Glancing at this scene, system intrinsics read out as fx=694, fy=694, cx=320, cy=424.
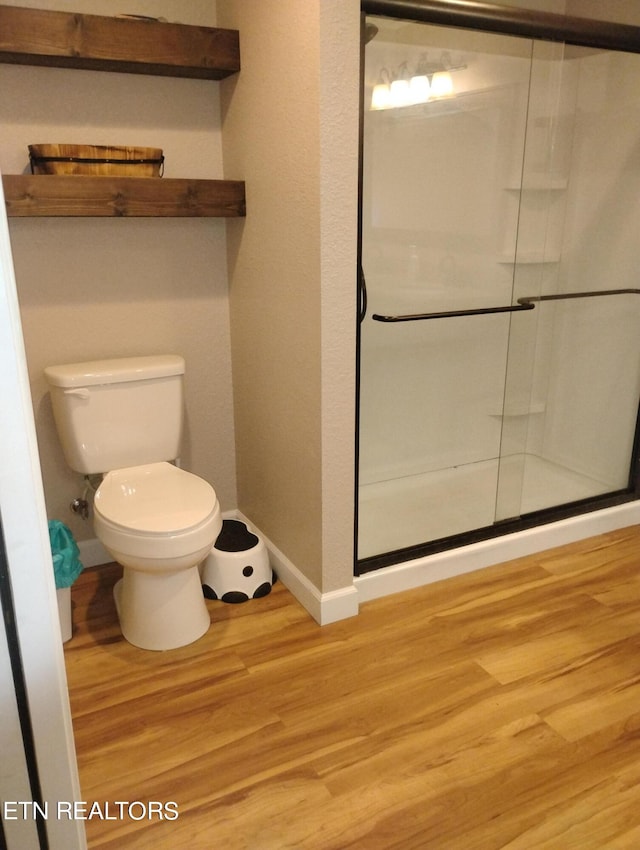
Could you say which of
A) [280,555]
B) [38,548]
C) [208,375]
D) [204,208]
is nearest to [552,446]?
[280,555]

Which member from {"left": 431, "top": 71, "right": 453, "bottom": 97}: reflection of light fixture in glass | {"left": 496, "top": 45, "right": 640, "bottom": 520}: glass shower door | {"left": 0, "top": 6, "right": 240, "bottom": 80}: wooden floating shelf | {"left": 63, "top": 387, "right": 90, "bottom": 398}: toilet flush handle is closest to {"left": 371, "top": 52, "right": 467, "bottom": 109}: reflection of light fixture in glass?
{"left": 431, "top": 71, "right": 453, "bottom": 97}: reflection of light fixture in glass

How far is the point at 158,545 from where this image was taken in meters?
2.01

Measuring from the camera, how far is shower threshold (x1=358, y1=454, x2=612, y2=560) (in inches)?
103

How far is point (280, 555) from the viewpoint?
257cm

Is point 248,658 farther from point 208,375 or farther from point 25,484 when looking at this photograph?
point 25,484

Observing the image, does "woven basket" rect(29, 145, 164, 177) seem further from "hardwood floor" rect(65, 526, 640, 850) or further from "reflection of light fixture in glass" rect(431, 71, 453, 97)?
"hardwood floor" rect(65, 526, 640, 850)

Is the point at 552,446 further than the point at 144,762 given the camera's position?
Yes

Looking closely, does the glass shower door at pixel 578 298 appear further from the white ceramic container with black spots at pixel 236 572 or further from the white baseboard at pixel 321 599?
the white ceramic container with black spots at pixel 236 572

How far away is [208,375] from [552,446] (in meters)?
1.57

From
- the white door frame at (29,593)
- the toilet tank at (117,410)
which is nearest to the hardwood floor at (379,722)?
the toilet tank at (117,410)

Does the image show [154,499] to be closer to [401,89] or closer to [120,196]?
[120,196]

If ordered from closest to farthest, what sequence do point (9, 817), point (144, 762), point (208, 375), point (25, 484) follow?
point (25, 484)
point (9, 817)
point (144, 762)
point (208, 375)

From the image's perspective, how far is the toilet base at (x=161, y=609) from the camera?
2148mm

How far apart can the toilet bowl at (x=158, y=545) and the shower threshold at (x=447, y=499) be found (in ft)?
2.03
